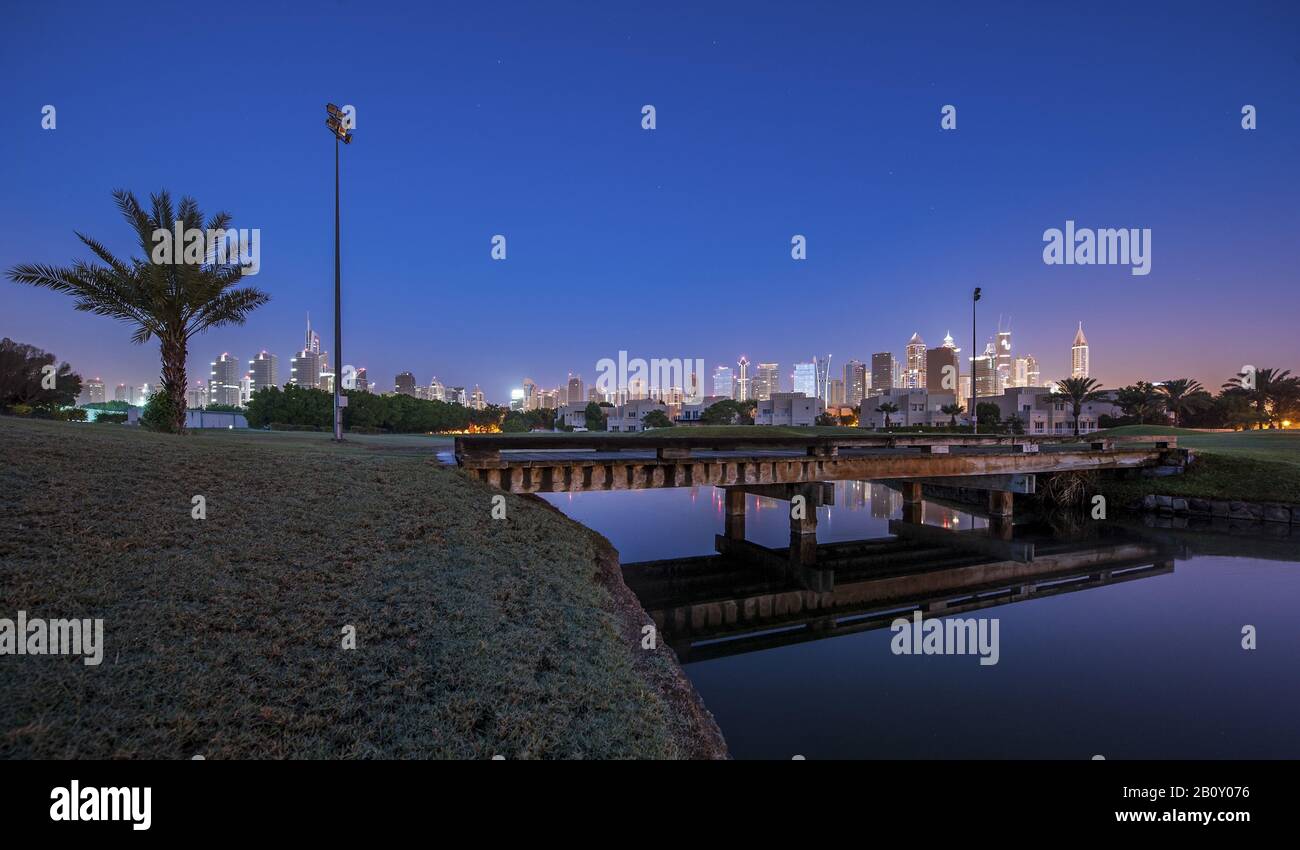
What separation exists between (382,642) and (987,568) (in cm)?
1664

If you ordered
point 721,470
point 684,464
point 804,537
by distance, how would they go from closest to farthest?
1. point 684,464
2. point 721,470
3. point 804,537

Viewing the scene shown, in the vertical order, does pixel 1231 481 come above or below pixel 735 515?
above

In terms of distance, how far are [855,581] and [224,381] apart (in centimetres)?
16971

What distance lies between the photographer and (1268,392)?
66500 millimetres

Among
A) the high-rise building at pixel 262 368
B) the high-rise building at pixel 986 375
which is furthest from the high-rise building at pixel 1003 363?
the high-rise building at pixel 262 368

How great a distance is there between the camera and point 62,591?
5.61m

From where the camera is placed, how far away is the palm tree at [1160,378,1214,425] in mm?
67375

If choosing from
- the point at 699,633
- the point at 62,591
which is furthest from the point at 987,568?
the point at 62,591

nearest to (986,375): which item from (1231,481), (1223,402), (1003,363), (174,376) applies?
(1003,363)

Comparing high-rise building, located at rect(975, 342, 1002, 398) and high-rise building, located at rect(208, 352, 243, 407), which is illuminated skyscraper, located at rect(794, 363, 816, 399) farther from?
high-rise building, located at rect(208, 352, 243, 407)

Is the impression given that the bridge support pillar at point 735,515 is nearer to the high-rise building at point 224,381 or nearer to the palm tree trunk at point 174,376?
the palm tree trunk at point 174,376

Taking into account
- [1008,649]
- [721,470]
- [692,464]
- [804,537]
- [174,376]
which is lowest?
[1008,649]

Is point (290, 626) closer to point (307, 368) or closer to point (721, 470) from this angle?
point (721, 470)
